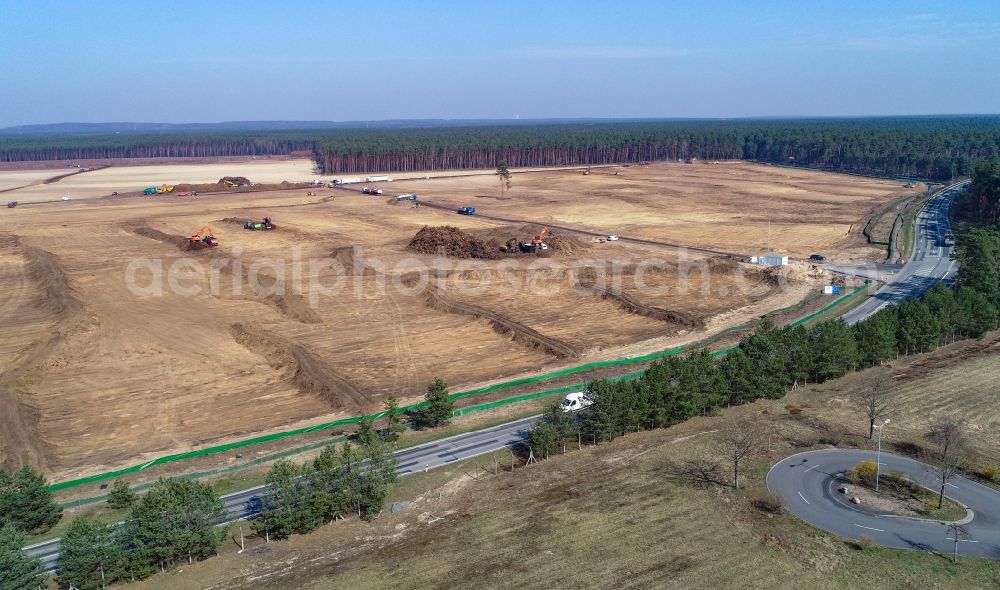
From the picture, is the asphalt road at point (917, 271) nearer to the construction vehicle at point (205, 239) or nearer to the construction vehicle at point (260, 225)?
the construction vehicle at point (205, 239)

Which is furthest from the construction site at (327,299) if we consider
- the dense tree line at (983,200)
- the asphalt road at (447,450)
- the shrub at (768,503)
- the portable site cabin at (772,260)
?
the shrub at (768,503)

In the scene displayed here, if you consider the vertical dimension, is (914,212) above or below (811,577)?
above

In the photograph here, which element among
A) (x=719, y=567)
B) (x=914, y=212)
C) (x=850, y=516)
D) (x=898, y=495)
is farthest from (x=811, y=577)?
(x=914, y=212)

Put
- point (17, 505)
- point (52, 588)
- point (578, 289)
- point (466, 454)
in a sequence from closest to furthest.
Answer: point (52, 588)
point (17, 505)
point (466, 454)
point (578, 289)

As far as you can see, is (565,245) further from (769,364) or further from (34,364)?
(34,364)

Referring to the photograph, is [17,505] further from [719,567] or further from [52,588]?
[719,567]

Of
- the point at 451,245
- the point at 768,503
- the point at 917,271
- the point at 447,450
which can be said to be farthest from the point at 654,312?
the point at 917,271
